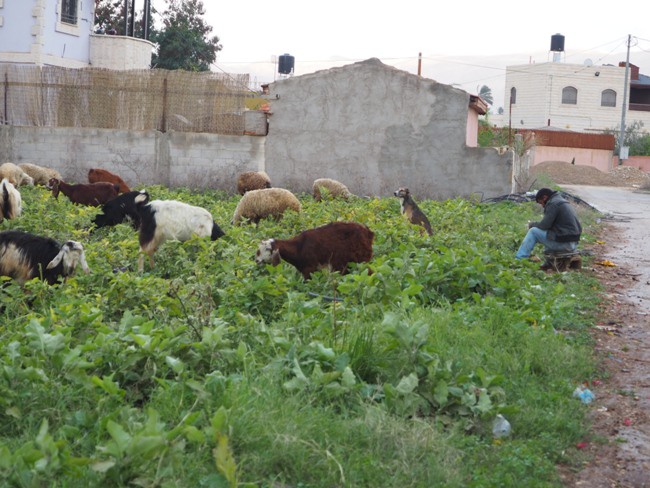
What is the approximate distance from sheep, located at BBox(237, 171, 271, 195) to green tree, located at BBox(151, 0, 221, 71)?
24214mm

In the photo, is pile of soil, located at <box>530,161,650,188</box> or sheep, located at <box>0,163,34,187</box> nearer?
sheep, located at <box>0,163,34,187</box>

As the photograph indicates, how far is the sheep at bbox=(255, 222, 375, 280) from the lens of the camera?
33.6 feet

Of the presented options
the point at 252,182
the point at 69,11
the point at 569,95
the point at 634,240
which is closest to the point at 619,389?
the point at 634,240

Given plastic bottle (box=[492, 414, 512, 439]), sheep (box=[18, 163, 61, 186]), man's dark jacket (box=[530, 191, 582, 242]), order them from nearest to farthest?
plastic bottle (box=[492, 414, 512, 439]) < man's dark jacket (box=[530, 191, 582, 242]) < sheep (box=[18, 163, 61, 186])

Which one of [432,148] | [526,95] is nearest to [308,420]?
[432,148]

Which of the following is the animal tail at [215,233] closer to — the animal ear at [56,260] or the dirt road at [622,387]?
the animal ear at [56,260]

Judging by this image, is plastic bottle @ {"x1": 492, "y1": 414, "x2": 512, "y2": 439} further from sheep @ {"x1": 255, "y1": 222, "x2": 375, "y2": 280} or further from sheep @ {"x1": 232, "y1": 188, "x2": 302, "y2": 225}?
sheep @ {"x1": 232, "y1": 188, "x2": 302, "y2": 225}

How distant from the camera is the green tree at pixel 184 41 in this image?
44812 millimetres

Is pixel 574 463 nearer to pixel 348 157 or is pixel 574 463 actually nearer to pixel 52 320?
pixel 52 320

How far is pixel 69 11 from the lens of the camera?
36.4 metres

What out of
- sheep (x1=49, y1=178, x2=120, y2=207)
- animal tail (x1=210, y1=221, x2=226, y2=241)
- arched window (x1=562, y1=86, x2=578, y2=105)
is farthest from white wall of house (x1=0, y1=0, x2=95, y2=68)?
arched window (x1=562, y1=86, x2=578, y2=105)

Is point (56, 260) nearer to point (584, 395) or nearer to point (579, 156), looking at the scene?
point (584, 395)

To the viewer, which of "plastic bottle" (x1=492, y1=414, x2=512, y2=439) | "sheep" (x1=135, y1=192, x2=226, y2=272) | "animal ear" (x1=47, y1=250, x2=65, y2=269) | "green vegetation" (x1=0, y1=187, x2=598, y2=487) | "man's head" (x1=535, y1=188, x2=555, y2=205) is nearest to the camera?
"green vegetation" (x1=0, y1=187, x2=598, y2=487)

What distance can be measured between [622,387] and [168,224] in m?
6.72
